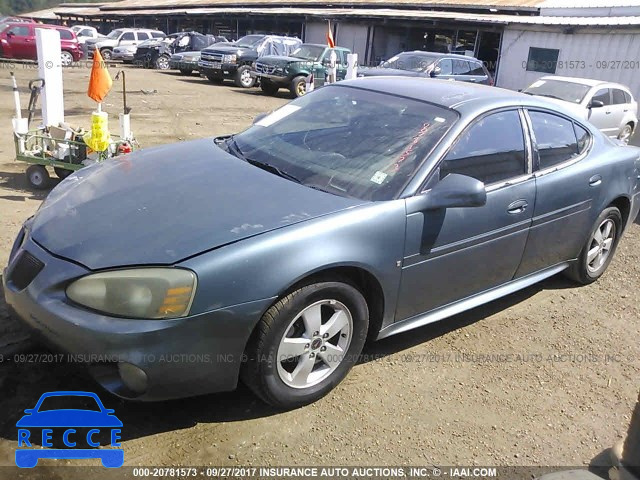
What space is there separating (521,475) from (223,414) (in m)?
1.49

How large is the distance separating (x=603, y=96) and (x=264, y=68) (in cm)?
1043

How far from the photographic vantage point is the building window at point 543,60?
66.2ft

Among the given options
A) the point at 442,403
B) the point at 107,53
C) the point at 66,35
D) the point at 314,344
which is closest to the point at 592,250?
the point at 442,403

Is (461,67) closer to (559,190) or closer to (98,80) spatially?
(98,80)

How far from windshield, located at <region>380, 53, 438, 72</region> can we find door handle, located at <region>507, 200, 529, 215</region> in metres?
11.5

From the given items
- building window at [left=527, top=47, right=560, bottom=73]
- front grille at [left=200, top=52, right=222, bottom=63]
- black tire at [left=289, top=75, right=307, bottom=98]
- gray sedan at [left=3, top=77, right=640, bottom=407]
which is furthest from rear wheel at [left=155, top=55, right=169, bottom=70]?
gray sedan at [left=3, top=77, right=640, bottom=407]

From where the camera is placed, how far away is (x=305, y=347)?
284 centimetres

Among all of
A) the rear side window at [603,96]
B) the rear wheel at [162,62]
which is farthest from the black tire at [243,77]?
the rear side window at [603,96]

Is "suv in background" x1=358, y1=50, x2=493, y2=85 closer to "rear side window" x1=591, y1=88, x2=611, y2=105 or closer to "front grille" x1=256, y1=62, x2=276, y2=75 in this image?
"front grille" x1=256, y1=62, x2=276, y2=75

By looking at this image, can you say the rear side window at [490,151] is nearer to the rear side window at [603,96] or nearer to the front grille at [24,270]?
the front grille at [24,270]

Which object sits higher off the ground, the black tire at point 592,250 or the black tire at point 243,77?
the black tire at point 592,250

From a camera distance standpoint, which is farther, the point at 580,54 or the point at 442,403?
the point at 580,54

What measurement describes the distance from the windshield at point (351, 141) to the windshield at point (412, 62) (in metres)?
11.3

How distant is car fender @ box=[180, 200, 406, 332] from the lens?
248cm
